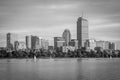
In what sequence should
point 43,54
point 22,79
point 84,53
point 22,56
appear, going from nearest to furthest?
point 22,79, point 22,56, point 43,54, point 84,53

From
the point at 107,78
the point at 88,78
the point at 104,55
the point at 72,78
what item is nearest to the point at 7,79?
the point at 72,78

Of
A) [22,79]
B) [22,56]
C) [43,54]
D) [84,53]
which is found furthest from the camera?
[84,53]

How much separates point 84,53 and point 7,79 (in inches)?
5826

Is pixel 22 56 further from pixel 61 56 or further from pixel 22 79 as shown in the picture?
pixel 22 79

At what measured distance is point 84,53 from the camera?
18538cm

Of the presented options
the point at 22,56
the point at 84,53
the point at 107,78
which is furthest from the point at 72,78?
the point at 84,53

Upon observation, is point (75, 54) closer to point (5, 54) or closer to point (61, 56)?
point (61, 56)

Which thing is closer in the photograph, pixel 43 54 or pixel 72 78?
pixel 72 78

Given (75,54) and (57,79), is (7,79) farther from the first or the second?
(75,54)

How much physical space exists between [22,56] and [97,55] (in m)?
61.8

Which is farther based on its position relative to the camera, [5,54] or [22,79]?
[5,54]

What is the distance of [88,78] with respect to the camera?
4069 cm

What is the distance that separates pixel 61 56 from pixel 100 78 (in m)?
139

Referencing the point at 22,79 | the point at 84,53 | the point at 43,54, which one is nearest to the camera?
the point at 22,79
